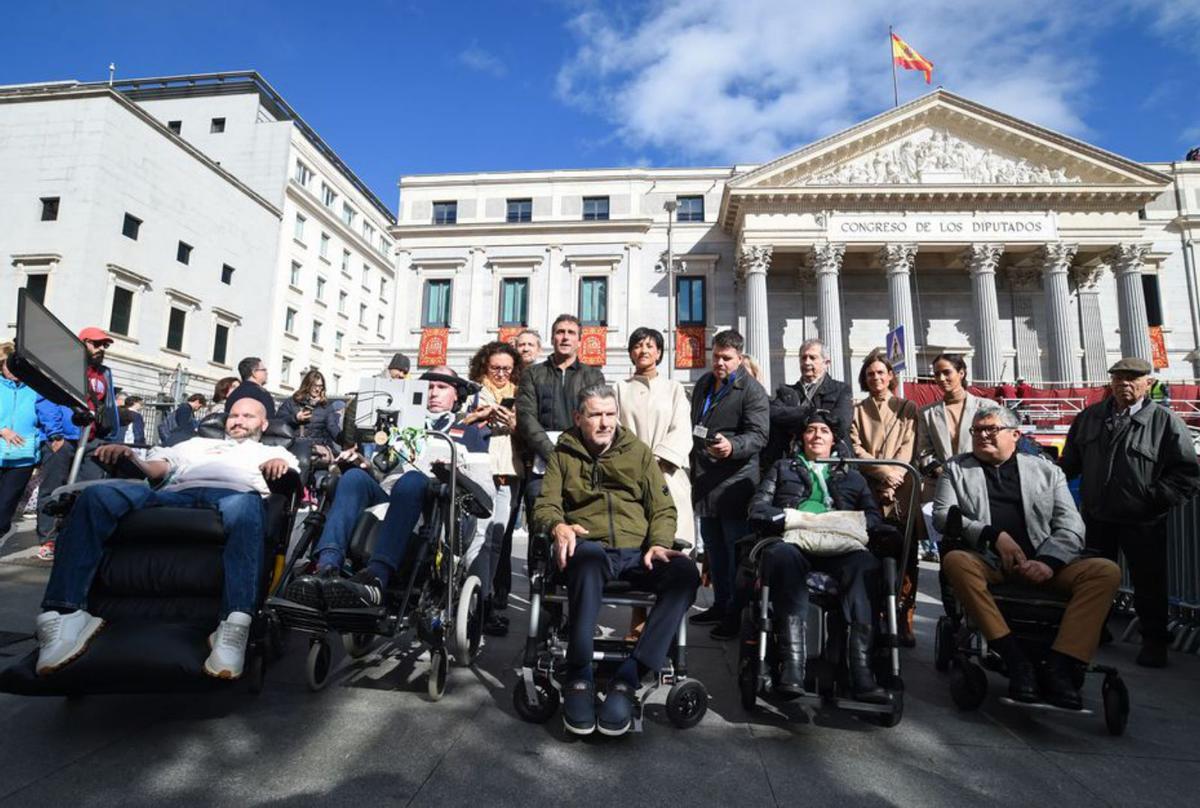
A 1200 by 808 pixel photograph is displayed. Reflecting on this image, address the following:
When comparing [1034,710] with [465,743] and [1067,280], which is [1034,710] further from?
[1067,280]

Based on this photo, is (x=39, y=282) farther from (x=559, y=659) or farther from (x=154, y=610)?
(x=559, y=659)

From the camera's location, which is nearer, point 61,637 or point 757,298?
point 61,637

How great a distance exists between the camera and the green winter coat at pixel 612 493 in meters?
3.21

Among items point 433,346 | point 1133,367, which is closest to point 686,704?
point 1133,367

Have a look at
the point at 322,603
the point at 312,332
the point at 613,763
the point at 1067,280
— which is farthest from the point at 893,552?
the point at 312,332

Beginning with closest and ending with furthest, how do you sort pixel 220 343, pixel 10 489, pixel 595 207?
pixel 10 489 < pixel 220 343 < pixel 595 207

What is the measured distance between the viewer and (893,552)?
10.3 ft

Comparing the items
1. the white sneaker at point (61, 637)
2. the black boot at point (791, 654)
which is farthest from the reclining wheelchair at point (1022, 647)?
the white sneaker at point (61, 637)

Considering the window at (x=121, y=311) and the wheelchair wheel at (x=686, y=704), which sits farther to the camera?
the window at (x=121, y=311)

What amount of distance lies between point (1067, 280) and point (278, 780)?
34007mm

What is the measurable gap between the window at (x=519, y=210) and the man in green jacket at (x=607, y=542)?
31.4 m

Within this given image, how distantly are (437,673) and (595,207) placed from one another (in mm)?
31670

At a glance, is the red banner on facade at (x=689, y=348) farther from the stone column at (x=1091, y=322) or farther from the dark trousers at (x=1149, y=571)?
the dark trousers at (x=1149, y=571)

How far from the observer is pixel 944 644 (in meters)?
3.79
